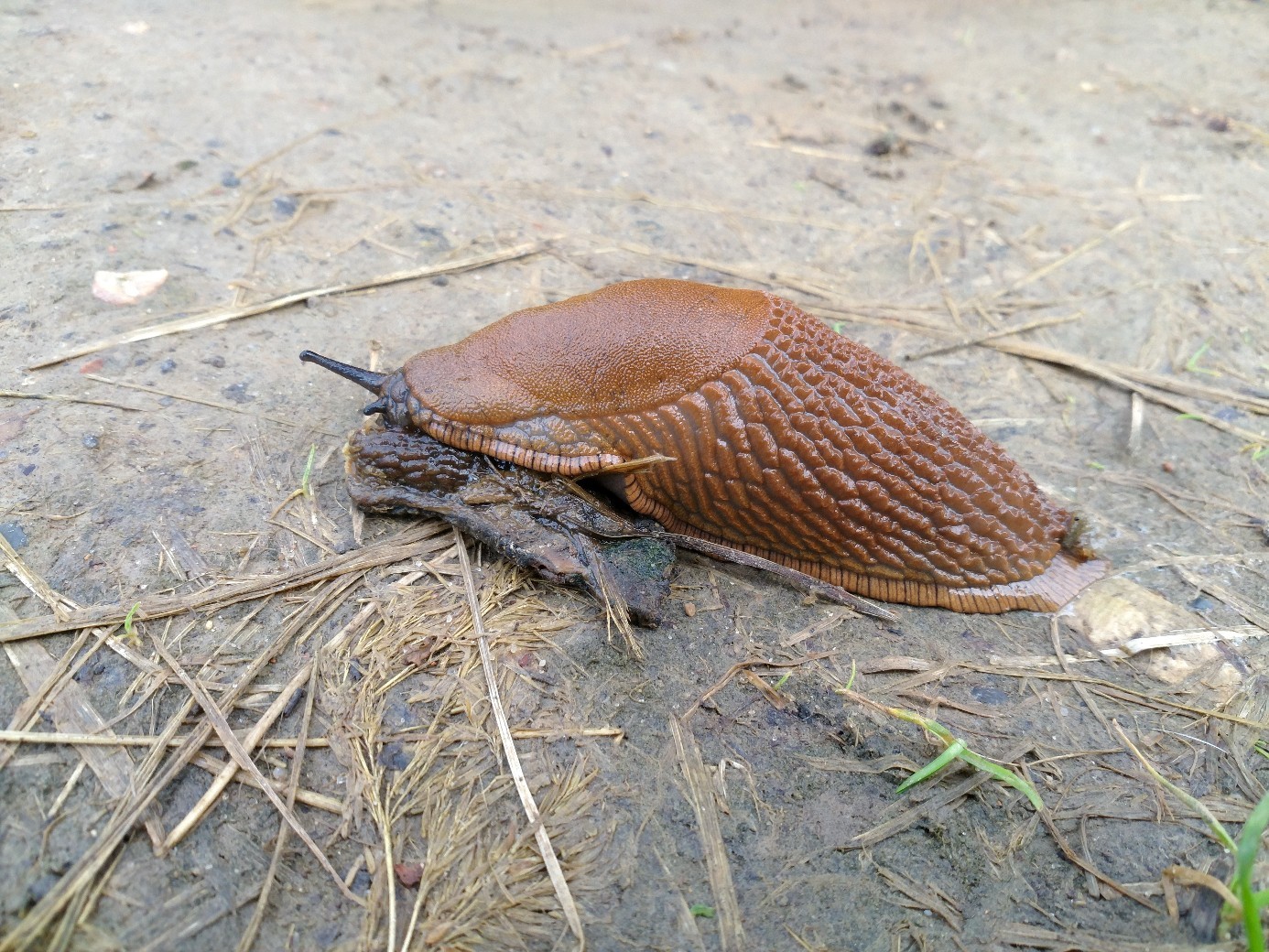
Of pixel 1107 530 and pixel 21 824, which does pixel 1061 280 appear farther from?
pixel 21 824

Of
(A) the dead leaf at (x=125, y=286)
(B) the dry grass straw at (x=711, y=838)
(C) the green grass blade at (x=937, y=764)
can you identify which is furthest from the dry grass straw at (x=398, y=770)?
(A) the dead leaf at (x=125, y=286)

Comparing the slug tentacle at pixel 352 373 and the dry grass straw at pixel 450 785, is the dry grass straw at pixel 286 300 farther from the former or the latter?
Answer: the dry grass straw at pixel 450 785

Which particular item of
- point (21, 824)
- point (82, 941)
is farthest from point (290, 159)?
point (82, 941)

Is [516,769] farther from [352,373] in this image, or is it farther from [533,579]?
[352,373]

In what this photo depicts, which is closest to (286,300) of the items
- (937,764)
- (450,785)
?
(450,785)

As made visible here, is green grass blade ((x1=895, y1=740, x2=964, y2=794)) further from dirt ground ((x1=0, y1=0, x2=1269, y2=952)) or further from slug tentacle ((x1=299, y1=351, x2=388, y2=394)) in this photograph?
slug tentacle ((x1=299, y1=351, x2=388, y2=394))

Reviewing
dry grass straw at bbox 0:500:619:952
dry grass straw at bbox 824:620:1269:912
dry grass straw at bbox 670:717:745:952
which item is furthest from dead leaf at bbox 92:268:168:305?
dry grass straw at bbox 824:620:1269:912
